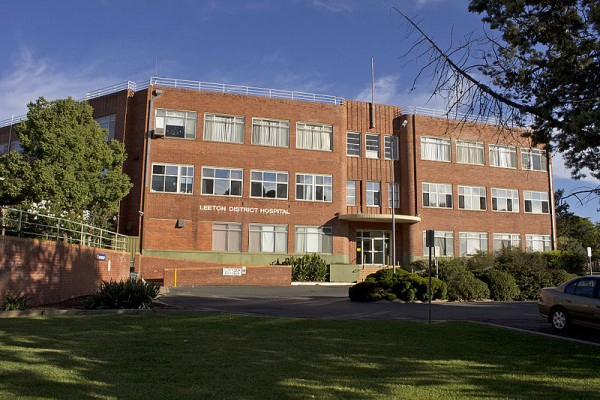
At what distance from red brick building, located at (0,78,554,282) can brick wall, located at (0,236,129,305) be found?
15444mm

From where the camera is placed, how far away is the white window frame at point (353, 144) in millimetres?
40631

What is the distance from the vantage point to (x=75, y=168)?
2980cm

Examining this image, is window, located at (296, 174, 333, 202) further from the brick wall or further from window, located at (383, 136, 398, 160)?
the brick wall

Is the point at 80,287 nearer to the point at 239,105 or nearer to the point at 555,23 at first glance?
the point at 555,23

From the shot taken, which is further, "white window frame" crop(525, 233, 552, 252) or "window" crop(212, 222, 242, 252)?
"white window frame" crop(525, 233, 552, 252)

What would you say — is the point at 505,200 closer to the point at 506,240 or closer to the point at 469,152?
the point at 506,240

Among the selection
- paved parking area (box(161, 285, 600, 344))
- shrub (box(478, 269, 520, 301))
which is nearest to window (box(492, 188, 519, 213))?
shrub (box(478, 269, 520, 301))

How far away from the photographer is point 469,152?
1706 inches

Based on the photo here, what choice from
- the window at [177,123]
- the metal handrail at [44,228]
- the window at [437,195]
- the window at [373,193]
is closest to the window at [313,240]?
the window at [373,193]

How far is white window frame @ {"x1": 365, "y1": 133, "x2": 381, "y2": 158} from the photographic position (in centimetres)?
4100

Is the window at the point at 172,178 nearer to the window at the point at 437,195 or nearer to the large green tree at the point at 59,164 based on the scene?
the large green tree at the point at 59,164

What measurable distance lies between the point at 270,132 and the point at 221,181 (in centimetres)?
493

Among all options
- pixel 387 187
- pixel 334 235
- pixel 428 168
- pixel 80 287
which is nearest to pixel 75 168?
pixel 80 287

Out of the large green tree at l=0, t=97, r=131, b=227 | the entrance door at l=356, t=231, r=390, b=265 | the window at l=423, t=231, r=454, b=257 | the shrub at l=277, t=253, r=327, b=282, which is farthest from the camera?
the window at l=423, t=231, r=454, b=257
